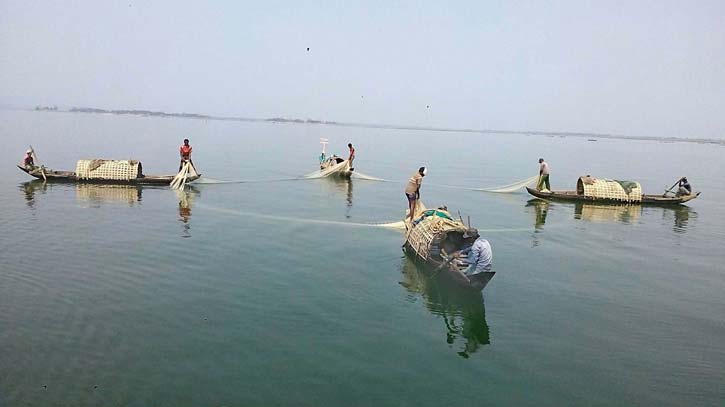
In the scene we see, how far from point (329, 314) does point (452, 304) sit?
2799 millimetres

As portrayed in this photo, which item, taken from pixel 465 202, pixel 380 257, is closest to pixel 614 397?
pixel 380 257

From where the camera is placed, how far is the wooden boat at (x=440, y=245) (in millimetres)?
11281

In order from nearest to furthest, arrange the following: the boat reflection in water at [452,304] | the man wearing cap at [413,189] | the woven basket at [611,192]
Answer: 1. the boat reflection in water at [452,304]
2. the man wearing cap at [413,189]
3. the woven basket at [611,192]

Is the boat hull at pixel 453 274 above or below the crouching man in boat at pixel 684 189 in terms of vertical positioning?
below

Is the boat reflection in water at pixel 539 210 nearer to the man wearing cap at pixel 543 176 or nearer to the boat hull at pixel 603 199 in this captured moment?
the boat hull at pixel 603 199

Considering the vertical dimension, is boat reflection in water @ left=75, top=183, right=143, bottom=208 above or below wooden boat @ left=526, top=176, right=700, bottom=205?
below

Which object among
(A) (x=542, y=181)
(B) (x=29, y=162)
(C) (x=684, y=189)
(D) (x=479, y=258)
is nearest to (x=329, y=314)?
(D) (x=479, y=258)

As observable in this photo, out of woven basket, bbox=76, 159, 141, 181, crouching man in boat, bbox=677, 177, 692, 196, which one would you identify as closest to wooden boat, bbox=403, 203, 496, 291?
woven basket, bbox=76, 159, 141, 181

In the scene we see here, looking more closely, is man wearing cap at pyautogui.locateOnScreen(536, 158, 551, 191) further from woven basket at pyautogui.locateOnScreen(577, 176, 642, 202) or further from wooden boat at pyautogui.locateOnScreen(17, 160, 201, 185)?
wooden boat at pyautogui.locateOnScreen(17, 160, 201, 185)

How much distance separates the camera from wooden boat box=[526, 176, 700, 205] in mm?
24719

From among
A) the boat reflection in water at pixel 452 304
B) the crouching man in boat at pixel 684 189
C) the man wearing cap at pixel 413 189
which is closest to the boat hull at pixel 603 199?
the crouching man in boat at pixel 684 189

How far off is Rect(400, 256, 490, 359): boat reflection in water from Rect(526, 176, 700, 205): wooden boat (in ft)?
47.5

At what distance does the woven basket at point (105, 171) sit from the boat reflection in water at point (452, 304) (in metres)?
15.9

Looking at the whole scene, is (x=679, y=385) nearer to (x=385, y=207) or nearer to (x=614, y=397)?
(x=614, y=397)
